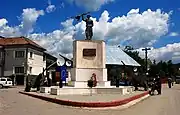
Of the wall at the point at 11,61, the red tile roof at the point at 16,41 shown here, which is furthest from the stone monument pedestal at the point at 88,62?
the red tile roof at the point at 16,41

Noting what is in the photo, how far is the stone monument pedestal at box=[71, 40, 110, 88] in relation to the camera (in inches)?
1054

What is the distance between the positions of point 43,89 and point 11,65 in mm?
34065

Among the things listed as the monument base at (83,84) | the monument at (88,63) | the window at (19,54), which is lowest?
the monument base at (83,84)

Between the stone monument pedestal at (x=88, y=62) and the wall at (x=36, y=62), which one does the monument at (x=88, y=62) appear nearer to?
the stone monument pedestal at (x=88, y=62)

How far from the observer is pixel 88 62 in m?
27.1

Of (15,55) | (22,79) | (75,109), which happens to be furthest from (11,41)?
(75,109)

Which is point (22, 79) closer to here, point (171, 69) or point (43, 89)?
point (43, 89)

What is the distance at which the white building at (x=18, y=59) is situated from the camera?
5797 centimetres

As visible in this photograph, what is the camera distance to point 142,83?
35.4 meters

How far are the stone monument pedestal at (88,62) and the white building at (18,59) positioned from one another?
3145 cm

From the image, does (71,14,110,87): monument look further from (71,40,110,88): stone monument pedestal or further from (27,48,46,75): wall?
(27,48,46,75): wall

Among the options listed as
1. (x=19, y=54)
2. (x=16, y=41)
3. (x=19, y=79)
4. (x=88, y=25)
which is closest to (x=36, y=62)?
A: (x=19, y=54)

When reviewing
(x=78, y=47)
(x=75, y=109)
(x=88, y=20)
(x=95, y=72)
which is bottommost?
(x=75, y=109)

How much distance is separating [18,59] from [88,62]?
112 ft
